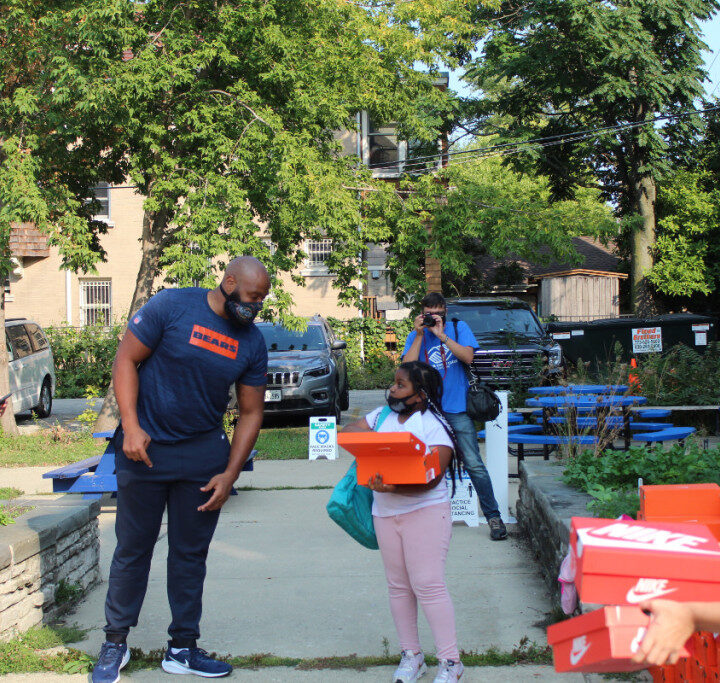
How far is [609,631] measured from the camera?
6.24 ft

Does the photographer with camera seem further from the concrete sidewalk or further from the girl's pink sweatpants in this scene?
the girl's pink sweatpants

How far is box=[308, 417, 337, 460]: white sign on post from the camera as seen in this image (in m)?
10.7

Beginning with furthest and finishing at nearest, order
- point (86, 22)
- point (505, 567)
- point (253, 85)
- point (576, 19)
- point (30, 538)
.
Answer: point (576, 19), point (253, 85), point (86, 22), point (505, 567), point (30, 538)

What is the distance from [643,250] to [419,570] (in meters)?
22.3

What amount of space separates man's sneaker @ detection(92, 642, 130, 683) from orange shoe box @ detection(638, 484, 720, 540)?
2466mm

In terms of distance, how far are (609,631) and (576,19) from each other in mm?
22291

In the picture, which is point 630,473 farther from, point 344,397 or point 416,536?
point 344,397

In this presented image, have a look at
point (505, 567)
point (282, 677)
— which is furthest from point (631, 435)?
point (282, 677)

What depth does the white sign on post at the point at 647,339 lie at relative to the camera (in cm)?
1471

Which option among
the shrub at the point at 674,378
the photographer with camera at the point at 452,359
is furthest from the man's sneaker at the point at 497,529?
the shrub at the point at 674,378

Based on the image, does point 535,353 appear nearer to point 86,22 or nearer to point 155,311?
point 86,22

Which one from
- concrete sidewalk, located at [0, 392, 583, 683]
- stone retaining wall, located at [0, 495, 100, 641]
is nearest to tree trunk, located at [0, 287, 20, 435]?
concrete sidewalk, located at [0, 392, 583, 683]

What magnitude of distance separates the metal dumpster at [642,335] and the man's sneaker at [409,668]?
439 inches

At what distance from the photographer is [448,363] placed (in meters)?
6.35
